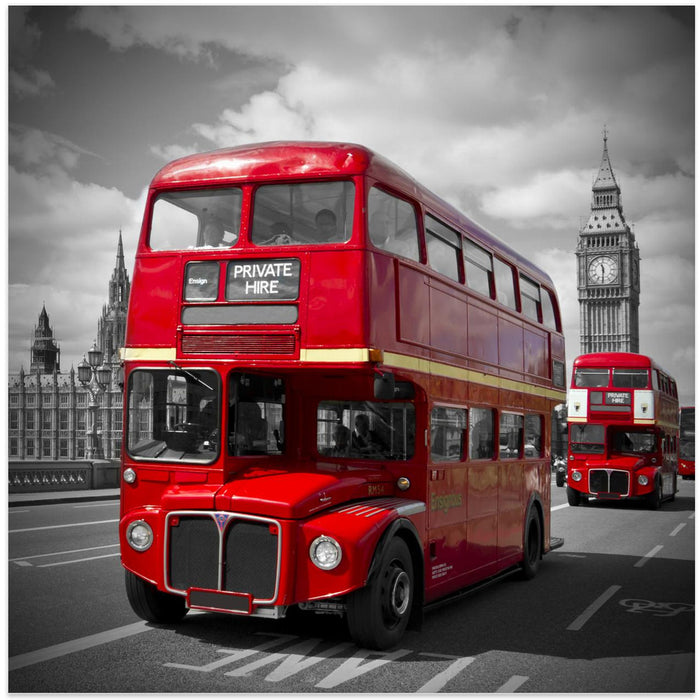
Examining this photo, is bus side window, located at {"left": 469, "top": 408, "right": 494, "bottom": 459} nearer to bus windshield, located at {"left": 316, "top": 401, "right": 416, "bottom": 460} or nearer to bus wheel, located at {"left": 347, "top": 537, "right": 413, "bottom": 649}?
bus windshield, located at {"left": 316, "top": 401, "right": 416, "bottom": 460}

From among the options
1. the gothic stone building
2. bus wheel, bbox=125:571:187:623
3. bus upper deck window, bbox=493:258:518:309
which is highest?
bus upper deck window, bbox=493:258:518:309

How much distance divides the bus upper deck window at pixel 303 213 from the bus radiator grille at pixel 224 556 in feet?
7.66

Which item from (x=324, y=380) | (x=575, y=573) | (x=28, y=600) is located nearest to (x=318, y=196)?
(x=324, y=380)

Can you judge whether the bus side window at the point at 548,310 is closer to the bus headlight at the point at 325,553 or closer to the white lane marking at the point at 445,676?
the white lane marking at the point at 445,676

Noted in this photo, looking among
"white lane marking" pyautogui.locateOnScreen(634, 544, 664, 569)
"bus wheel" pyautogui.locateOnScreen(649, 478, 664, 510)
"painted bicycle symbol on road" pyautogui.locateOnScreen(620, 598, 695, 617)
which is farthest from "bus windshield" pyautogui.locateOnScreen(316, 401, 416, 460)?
"bus wheel" pyautogui.locateOnScreen(649, 478, 664, 510)

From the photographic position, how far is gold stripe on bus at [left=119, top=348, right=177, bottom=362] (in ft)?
24.7

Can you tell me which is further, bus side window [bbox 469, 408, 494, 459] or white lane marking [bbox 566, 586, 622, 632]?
bus side window [bbox 469, 408, 494, 459]

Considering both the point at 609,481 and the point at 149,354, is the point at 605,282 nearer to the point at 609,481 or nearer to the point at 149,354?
the point at 609,481

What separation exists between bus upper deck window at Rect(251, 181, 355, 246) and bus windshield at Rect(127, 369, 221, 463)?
4.22 ft

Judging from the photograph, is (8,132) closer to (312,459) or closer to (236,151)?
(236,151)

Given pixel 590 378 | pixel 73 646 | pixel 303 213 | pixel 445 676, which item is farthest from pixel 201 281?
pixel 590 378

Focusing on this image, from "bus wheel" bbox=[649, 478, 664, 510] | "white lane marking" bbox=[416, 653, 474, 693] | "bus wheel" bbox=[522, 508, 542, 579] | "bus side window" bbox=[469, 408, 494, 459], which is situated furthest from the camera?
"bus wheel" bbox=[649, 478, 664, 510]

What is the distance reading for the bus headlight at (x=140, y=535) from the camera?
23.5ft

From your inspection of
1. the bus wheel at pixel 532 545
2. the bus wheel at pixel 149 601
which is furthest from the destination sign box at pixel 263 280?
the bus wheel at pixel 532 545
